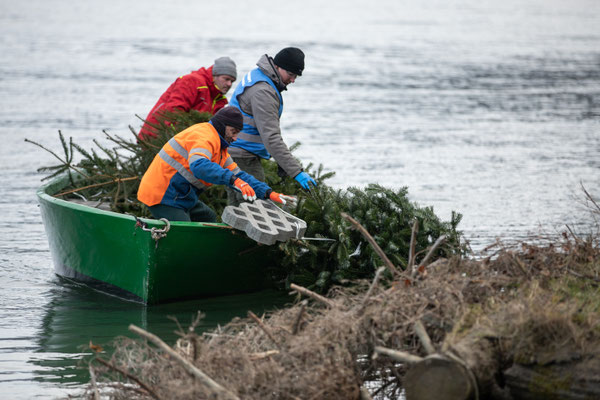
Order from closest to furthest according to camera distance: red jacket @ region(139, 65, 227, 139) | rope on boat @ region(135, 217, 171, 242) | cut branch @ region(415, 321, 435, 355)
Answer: cut branch @ region(415, 321, 435, 355) → rope on boat @ region(135, 217, 171, 242) → red jacket @ region(139, 65, 227, 139)

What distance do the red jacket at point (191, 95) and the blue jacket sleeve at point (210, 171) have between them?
2.48 metres

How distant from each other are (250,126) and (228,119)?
0.87 meters

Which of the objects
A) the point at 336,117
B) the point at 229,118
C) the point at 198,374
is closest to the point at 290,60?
the point at 229,118

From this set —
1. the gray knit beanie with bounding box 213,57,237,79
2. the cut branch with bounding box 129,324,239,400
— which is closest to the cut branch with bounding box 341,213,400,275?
the cut branch with bounding box 129,324,239,400

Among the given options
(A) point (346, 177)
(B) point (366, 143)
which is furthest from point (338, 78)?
(A) point (346, 177)

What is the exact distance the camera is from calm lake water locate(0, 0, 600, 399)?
9359 mm

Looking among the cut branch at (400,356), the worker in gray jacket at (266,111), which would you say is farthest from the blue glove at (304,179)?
the cut branch at (400,356)

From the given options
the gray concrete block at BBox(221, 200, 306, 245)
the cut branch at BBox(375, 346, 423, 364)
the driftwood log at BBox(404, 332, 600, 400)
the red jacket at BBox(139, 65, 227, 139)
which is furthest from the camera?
the red jacket at BBox(139, 65, 227, 139)

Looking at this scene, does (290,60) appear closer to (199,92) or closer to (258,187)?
(258,187)

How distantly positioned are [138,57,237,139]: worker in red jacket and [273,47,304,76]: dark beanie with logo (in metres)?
1.47

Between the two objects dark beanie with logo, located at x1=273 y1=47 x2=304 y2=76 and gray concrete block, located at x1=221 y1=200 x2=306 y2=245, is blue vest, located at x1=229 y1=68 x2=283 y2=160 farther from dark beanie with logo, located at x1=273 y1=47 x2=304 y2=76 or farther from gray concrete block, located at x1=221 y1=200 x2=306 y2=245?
gray concrete block, located at x1=221 y1=200 x2=306 y2=245

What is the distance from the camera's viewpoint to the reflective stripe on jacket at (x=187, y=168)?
27.2 feet

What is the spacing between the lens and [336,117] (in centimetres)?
2561

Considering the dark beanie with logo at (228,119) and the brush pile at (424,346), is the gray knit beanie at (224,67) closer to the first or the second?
the dark beanie with logo at (228,119)
